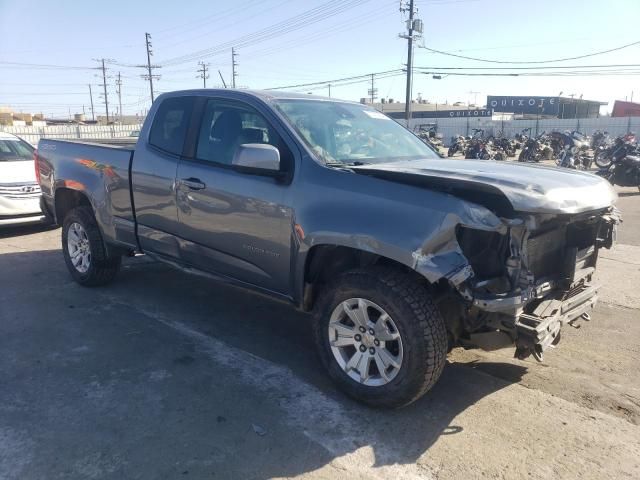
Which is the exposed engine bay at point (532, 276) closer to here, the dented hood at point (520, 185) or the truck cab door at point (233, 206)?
→ the dented hood at point (520, 185)

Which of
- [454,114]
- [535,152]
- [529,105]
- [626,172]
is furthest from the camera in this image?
[529,105]

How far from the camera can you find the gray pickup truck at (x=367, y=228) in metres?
2.92

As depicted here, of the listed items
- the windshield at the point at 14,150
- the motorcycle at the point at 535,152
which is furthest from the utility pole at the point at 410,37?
the windshield at the point at 14,150

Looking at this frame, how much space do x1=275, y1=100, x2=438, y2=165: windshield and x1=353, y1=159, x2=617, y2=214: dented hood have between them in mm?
515

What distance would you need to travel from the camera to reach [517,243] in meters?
2.89

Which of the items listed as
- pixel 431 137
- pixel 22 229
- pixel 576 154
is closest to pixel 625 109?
pixel 576 154

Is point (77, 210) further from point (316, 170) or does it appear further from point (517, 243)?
point (517, 243)

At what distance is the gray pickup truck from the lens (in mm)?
2922

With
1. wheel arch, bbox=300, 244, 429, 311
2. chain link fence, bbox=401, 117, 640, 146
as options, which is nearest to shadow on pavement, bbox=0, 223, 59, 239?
wheel arch, bbox=300, 244, 429, 311

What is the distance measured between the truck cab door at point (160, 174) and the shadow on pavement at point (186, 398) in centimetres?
78

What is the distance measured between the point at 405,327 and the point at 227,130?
2.19 m

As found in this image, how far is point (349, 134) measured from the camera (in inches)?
164

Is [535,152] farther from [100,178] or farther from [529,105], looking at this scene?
[529,105]

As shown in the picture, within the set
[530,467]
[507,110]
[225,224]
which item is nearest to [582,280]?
[530,467]
